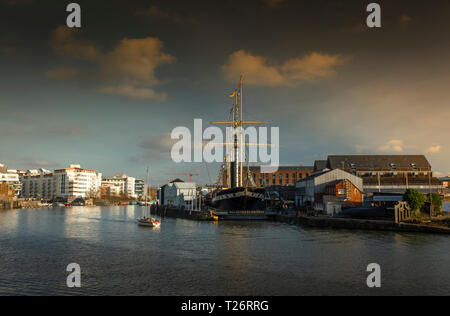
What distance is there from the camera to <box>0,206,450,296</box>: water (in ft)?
71.3

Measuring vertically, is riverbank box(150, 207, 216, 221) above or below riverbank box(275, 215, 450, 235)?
below

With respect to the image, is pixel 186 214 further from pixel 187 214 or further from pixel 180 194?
pixel 180 194

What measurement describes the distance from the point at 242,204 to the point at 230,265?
49.7 m

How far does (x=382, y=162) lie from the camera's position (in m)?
107

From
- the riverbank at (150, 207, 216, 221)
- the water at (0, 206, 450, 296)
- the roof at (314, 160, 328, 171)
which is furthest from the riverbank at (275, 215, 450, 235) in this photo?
the roof at (314, 160, 328, 171)

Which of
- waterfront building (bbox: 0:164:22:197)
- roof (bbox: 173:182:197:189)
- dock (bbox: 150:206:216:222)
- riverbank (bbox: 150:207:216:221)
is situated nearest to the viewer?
dock (bbox: 150:206:216:222)

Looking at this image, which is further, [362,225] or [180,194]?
[180,194]

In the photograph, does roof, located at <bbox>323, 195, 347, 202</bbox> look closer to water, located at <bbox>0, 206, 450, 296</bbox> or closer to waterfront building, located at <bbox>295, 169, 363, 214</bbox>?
waterfront building, located at <bbox>295, 169, 363, 214</bbox>

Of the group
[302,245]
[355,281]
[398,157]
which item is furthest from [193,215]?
[398,157]

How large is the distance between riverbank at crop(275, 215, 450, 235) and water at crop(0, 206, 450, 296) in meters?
4.20

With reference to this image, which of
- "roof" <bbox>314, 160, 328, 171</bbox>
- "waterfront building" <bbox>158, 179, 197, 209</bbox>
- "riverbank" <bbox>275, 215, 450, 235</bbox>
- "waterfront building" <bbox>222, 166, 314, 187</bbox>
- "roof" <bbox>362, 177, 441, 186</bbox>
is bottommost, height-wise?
"riverbank" <bbox>275, 215, 450, 235</bbox>

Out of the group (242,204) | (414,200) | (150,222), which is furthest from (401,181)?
(150,222)
